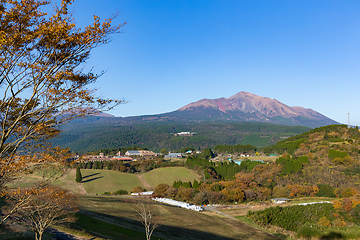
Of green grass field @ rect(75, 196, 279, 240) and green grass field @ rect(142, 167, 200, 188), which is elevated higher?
green grass field @ rect(75, 196, 279, 240)

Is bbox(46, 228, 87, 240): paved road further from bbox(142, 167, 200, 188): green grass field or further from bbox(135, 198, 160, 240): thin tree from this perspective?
bbox(142, 167, 200, 188): green grass field

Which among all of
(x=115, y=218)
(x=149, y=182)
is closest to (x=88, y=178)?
(x=149, y=182)

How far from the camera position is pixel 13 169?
388 inches

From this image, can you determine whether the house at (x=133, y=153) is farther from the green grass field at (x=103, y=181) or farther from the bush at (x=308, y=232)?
the bush at (x=308, y=232)

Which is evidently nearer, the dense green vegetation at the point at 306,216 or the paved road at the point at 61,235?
the paved road at the point at 61,235

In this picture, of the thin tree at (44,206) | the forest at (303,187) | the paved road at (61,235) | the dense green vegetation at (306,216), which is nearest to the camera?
the thin tree at (44,206)

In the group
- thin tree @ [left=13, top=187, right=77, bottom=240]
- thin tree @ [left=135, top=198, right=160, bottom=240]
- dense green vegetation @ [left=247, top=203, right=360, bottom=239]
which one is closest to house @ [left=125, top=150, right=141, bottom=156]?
dense green vegetation @ [left=247, top=203, right=360, bottom=239]

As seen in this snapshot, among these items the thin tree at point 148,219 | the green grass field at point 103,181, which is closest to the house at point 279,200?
the thin tree at point 148,219

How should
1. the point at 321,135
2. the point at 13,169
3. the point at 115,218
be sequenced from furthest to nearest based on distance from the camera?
the point at 321,135
the point at 115,218
the point at 13,169

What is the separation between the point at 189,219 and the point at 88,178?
5795cm

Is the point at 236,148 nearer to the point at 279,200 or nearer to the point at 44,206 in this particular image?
the point at 279,200

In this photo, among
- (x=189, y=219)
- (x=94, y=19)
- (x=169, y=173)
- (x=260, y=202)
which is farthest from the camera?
(x=169, y=173)

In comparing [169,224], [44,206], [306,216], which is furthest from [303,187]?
[44,206]

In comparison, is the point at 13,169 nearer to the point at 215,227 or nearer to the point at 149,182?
the point at 215,227
